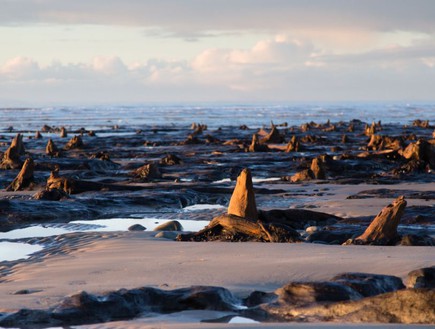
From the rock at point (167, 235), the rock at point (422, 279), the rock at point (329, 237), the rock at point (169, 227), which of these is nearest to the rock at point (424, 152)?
the rock at point (169, 227)

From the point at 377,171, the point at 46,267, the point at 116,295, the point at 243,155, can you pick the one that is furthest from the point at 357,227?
the point at 243,155

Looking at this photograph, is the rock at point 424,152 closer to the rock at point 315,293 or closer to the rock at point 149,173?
the rock at point 149,173

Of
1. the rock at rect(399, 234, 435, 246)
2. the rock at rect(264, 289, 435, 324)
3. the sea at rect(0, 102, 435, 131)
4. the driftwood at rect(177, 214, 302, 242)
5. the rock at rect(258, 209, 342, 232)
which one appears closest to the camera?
the rock at rect(264, 289, 435, 324)

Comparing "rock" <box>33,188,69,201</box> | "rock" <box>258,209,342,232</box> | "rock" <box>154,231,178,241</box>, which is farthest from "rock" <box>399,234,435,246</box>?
"rock" <box>33,188,69,201</box>

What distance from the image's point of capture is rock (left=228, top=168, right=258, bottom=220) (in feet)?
37.1

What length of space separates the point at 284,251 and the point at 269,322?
3.32 meters

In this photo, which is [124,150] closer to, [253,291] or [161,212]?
[161,212]

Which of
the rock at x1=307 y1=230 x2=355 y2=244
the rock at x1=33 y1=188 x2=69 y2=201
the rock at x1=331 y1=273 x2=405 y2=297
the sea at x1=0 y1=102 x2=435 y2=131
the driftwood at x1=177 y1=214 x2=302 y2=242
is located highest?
the rock at x1=331 y1=273 x2=405 y2=297

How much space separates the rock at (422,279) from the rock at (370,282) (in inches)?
4.0

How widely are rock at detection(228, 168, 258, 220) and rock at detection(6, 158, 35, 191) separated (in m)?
8.94

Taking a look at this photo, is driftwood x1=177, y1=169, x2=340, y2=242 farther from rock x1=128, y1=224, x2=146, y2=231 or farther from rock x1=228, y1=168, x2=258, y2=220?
rock x1=128, y1=224, x2=146, y2=231

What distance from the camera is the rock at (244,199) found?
11.3 m

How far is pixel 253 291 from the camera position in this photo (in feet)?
22.6

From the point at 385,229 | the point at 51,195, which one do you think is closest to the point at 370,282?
the point at 385,229
